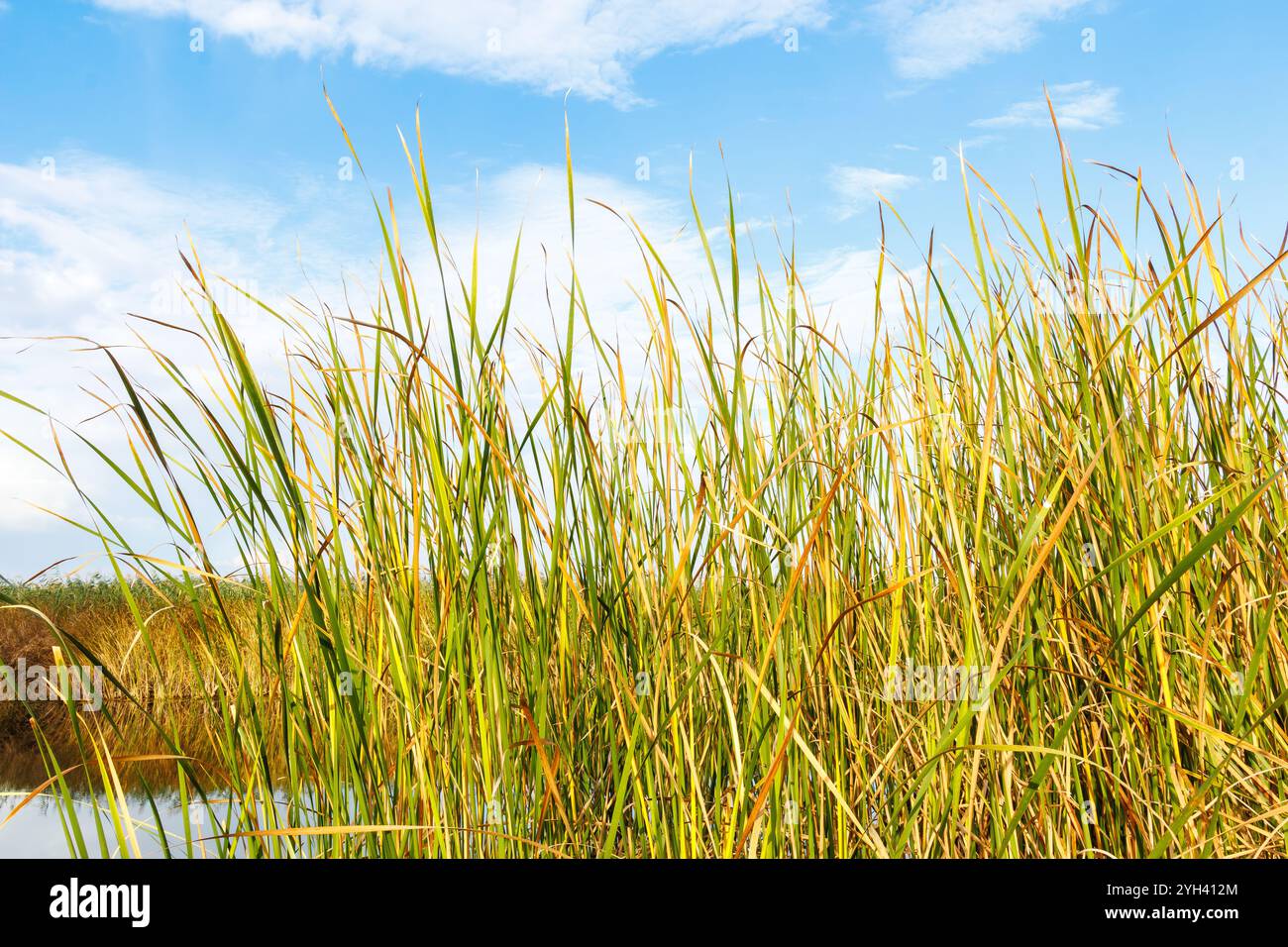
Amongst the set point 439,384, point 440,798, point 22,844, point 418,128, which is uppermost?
point 418,128

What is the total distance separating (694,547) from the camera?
1846mm

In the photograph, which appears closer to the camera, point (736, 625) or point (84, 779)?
point (736, 625)

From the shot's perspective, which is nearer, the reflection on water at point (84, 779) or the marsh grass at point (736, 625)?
the marsh grass at point (736, 625)

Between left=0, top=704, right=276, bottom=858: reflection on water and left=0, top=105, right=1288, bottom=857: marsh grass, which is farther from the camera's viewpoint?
left=0, top=704, right=276, bottom=858: reflection on water

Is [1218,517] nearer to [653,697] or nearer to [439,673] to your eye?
[653,697]

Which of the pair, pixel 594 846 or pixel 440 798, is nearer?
pixel 440 798

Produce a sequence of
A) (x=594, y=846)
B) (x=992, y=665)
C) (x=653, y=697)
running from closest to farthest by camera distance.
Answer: (x=992, y=665), (x=653, y=697), (x=594, y=846)

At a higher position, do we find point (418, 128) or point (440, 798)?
point (418, 128)

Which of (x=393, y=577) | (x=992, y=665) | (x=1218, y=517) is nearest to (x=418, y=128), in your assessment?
(x=393, y=577)

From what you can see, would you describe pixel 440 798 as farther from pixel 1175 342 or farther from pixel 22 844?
pixel 22 844

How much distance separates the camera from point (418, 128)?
5.42 ft

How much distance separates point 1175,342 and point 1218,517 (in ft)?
1.35
